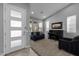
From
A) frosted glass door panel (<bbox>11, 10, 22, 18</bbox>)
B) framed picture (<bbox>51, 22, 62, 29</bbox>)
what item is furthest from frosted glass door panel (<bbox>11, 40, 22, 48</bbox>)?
framed picture (<bbox>51, 22, 62, 29</bbox>)

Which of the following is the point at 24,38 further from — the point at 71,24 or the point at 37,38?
the point at 71,24

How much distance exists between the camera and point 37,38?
17.4 ft

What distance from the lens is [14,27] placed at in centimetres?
259

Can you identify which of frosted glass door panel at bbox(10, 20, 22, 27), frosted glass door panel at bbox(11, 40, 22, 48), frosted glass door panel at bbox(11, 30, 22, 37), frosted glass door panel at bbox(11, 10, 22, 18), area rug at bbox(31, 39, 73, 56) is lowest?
area rug at bbox(31, 39, 73, 56)

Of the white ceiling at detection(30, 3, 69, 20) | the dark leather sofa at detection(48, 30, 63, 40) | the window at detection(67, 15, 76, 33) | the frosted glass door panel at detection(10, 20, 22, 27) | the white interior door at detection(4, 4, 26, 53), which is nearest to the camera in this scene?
the white interior door at detection(4, 4, 26, 53)

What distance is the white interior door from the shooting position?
2.31 meters

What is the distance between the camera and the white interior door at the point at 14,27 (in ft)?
7.57

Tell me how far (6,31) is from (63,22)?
144 inches

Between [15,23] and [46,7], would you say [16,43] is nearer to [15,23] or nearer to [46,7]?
[15,23]

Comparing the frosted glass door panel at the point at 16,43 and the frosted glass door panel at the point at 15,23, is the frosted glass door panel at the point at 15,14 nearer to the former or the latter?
the frosted glass door panel at the point at 15,23

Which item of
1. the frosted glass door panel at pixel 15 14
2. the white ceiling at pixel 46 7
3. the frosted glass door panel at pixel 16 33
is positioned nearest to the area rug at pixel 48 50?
the frosted glass door panel at pixel 16 33

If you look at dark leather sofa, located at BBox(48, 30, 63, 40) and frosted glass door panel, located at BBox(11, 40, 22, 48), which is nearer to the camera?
frosted glass door panel, located at BBox(11, 40, 22, 48)

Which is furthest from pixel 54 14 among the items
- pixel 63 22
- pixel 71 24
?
pixel 71 24

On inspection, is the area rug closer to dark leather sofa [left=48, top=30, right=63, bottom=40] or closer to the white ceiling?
dark leather sofa [left=48, top=30, right=63, bottom=40]
